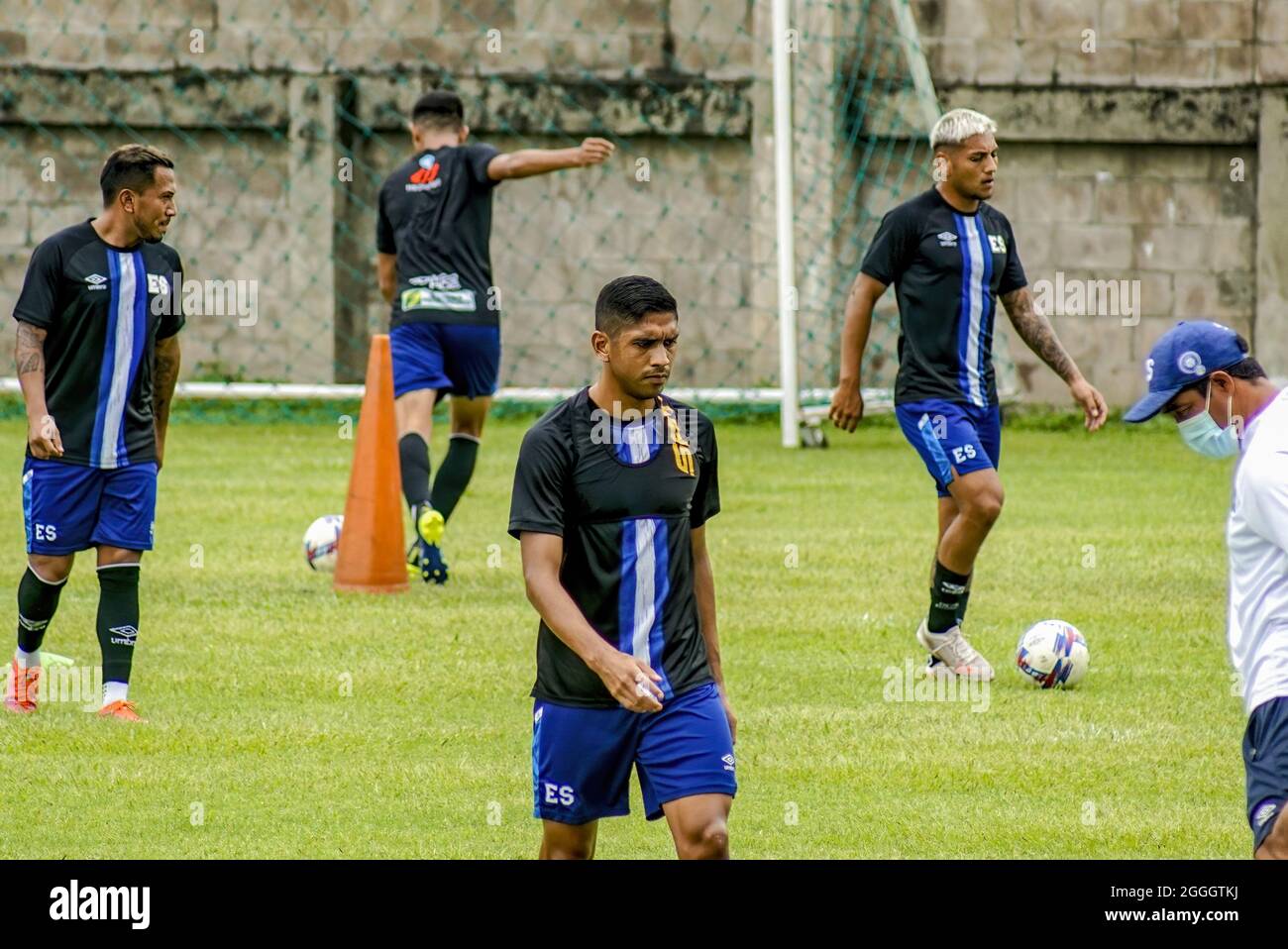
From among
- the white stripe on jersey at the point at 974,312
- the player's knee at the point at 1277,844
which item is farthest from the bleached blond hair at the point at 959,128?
the player's knee at the point at 1277,844

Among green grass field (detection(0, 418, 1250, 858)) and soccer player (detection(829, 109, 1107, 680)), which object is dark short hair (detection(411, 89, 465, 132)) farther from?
soccer player (detection(829, 109, 1107, 680))

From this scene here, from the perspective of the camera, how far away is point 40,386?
7301 mm

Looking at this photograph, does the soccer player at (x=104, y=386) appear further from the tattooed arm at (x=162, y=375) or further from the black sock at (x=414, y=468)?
the black sock at (x=414, y=468)

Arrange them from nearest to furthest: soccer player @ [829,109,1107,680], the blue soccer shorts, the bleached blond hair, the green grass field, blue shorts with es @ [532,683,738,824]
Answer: the blue soccer shorts < blue shorts with es @ [532,683,738,824] < the green grass field < the bleached blond hair < soccer player @ [829,109,1107,680]

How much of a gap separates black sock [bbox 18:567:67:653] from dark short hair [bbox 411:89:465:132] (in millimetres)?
4162

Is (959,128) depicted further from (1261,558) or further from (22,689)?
(22,689)

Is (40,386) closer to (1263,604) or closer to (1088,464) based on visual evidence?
(1263,604)

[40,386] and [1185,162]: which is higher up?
[1185,162]

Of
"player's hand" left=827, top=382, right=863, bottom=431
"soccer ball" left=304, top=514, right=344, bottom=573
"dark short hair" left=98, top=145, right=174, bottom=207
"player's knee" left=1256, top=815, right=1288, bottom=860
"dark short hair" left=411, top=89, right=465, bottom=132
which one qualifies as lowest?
"player's knee" left=1256, top=815, right=1288, bottom=860

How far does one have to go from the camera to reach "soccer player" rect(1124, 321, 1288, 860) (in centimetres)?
439

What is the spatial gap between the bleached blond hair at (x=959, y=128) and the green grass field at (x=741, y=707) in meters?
2.16

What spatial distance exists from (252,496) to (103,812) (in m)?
7.42

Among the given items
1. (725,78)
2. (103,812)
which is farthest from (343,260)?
(103,812)

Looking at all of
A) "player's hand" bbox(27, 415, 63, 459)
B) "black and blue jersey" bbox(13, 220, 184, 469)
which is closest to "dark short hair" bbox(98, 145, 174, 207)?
"black and blue jersey" bbox(13, 220, 184, 469)
